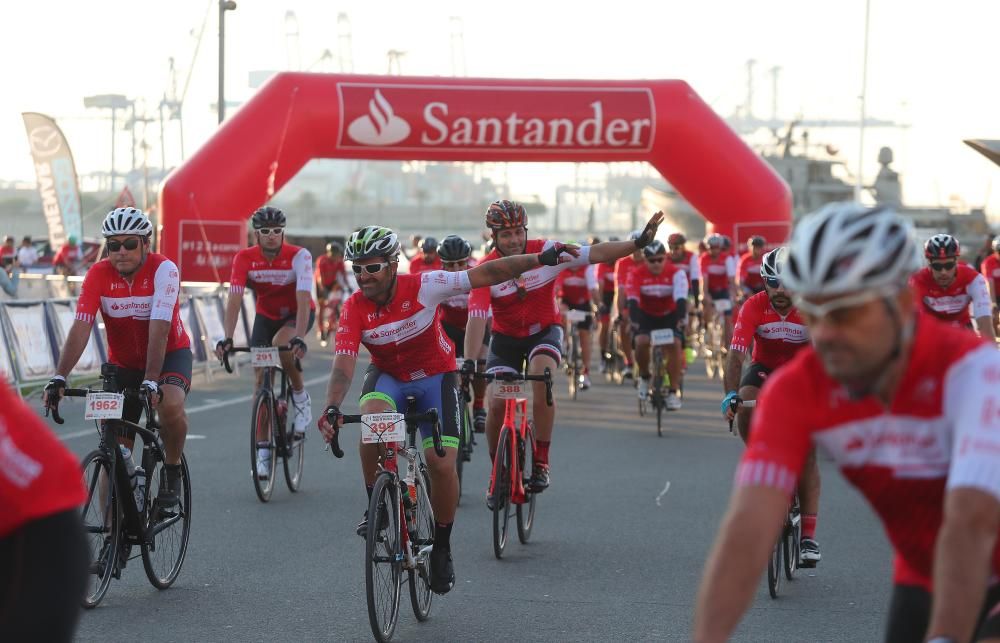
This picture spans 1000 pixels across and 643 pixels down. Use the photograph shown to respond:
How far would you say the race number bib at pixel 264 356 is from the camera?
11156 mm

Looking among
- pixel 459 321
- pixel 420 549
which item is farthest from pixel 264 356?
pixel 420 549

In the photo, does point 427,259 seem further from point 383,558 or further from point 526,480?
point 383,558

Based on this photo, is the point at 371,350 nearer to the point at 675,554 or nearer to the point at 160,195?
the point at 675,554

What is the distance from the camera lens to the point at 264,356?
36.7 feet

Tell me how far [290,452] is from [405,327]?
4245mm

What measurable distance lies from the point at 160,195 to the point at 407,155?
167 inches

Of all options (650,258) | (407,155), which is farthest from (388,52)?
(650,258)

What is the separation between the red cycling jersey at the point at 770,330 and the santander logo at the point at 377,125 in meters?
17.6

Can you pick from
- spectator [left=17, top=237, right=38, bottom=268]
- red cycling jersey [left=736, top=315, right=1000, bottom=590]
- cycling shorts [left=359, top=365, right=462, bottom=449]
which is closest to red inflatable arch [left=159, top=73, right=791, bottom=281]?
spectator [left=17, top=237, right=38, bottom=268]

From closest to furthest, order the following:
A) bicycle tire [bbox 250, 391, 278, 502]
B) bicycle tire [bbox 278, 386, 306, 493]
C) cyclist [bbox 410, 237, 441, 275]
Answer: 1. bicycle tire [bbox 250, 391, 278, 502]
2. bicycle tire [bbox 278, 386, 306, 493]
3. cyclist [bbox 410, 237, 441, 275]

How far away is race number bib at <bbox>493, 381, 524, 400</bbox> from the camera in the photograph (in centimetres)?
919

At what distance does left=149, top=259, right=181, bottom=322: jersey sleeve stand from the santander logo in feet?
57.4

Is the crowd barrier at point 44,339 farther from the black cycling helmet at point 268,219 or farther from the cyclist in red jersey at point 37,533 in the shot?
the cyclist in red jersey at point 37,533

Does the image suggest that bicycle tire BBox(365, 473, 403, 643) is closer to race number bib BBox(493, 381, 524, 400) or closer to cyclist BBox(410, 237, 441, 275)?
race number bib BBox(493, 381, 524, 400)
